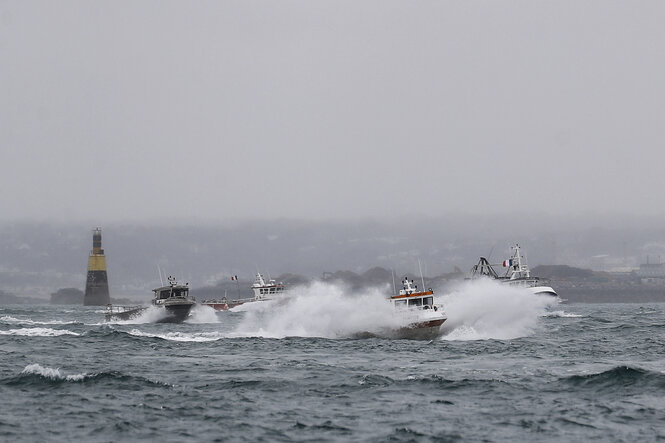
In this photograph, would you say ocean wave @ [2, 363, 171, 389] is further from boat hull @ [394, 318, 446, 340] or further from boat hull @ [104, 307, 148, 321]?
boat hull @ [104, 307, 148, 321]

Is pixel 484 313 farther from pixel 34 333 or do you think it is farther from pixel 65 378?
pixel 34 333

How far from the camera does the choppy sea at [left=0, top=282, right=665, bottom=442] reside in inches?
1244

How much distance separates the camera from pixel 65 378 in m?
44.0

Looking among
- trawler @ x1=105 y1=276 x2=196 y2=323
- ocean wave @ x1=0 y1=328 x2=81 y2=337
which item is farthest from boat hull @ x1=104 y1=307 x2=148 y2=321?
ocean wave @ x1=0 y1=328 x2=81 y2=337

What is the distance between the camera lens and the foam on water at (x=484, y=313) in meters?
75.2

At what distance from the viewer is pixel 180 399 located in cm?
3809

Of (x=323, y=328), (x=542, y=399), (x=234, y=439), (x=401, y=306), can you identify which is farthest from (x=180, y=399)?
(x=323, y=328)

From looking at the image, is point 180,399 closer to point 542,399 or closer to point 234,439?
point 234,439

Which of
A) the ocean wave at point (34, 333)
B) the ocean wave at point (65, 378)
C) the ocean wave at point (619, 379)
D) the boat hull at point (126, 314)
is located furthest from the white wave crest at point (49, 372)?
the boat hull at point (126, 314)

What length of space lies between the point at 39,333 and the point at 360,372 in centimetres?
4826

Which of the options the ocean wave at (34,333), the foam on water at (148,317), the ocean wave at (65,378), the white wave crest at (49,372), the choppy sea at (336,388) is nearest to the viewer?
the choppy sea at (336,388)

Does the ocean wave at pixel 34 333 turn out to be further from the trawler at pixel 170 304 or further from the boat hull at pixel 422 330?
the boat hull at pixel 422 330

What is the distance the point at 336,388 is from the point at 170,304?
7880 centimetres

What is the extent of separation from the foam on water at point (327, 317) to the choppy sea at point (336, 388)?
51cm
